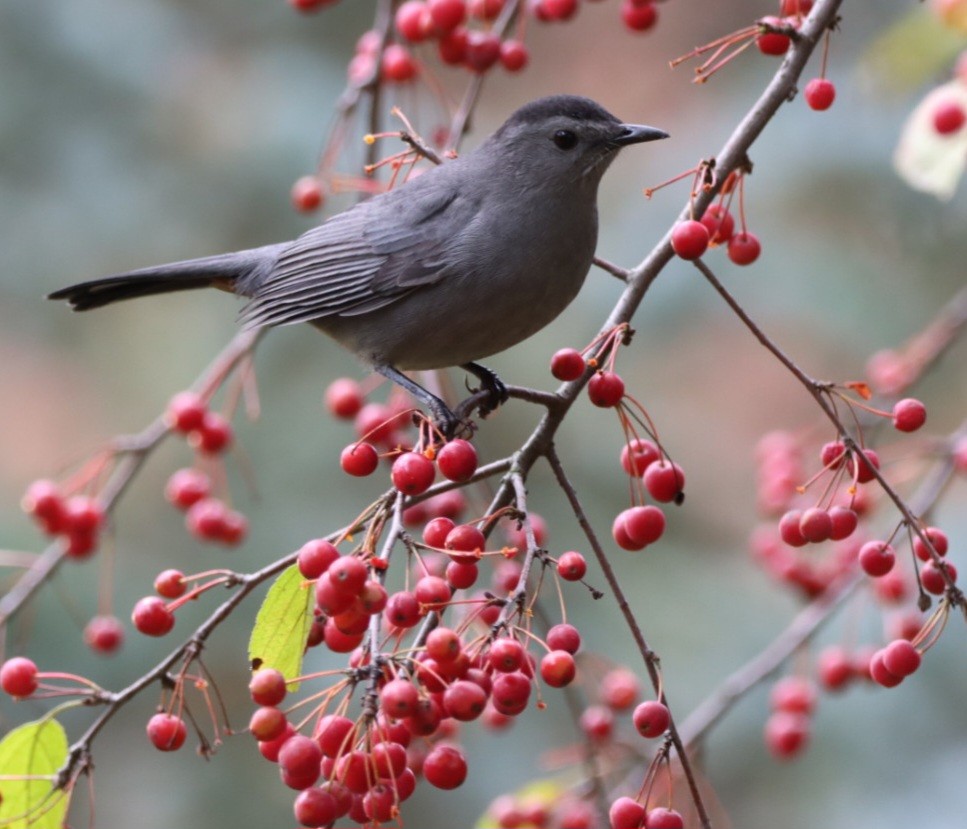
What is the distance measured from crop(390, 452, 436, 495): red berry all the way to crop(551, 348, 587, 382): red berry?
1.04 feet

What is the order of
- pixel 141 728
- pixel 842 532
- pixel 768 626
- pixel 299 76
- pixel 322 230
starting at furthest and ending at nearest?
pixel 299 76, pixel 141 728, pixel 768 626, pixel 322 230, pixel 842 532

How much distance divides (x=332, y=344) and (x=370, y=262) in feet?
5.75

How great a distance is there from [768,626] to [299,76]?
3339mm

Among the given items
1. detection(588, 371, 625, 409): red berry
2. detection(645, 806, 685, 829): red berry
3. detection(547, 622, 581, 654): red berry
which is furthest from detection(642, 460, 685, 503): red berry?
detection(645, 806, 685, 829): red berry

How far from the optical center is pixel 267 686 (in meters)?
1.98

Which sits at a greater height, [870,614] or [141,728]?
[141,728]

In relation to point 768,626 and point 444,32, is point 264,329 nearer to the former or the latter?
point 444,32

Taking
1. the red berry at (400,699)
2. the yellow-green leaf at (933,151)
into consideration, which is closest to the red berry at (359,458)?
the red berry at (400,699)

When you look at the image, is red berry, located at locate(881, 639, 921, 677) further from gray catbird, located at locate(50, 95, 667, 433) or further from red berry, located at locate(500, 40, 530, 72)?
red berry, located at locate(500, 40, 530, 72)

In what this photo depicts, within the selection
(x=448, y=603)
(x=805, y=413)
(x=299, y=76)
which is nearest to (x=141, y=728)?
(x=299, y=76)

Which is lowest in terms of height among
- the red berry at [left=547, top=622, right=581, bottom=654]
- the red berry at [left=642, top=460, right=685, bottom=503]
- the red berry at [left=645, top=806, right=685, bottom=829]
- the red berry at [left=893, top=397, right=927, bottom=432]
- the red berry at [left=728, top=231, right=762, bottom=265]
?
the red berry at [left=645, top=806, right=685, bottom=829]

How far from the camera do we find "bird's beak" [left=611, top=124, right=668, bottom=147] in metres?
3.05

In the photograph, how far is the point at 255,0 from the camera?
704cm

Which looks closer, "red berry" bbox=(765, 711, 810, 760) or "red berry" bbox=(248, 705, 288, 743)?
"red berry" bbox=(248, 705, 288, 743)
